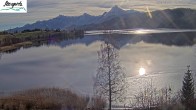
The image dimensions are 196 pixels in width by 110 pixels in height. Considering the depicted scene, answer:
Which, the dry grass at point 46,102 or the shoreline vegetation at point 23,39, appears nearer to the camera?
the dry grass at point 46,102

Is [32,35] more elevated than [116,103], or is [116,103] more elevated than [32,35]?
[32,35]

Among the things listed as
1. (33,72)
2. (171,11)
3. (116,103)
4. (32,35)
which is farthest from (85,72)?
(171,11)

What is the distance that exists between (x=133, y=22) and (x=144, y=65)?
3836 inches

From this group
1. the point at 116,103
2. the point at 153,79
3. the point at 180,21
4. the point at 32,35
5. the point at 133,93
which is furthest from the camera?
the point at 180,21

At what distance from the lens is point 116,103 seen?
1398cm

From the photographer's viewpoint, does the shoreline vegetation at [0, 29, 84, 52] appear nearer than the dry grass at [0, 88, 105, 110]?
No

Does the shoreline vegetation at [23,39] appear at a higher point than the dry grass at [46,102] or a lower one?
higher

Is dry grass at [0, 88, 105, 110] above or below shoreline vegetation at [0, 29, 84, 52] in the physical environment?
below

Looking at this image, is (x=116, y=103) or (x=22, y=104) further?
(x=116, y=103)

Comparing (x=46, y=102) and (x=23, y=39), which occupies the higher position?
(x=23, y=39)

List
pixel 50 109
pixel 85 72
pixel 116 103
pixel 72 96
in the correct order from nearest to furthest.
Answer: pixel 50 109 < pixel 116 103 < pixel 72 96 < pixel 85 72

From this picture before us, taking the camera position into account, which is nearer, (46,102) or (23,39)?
(46,102)

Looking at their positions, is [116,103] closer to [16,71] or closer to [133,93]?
[133,93]

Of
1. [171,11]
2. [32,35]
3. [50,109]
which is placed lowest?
[50,109]
